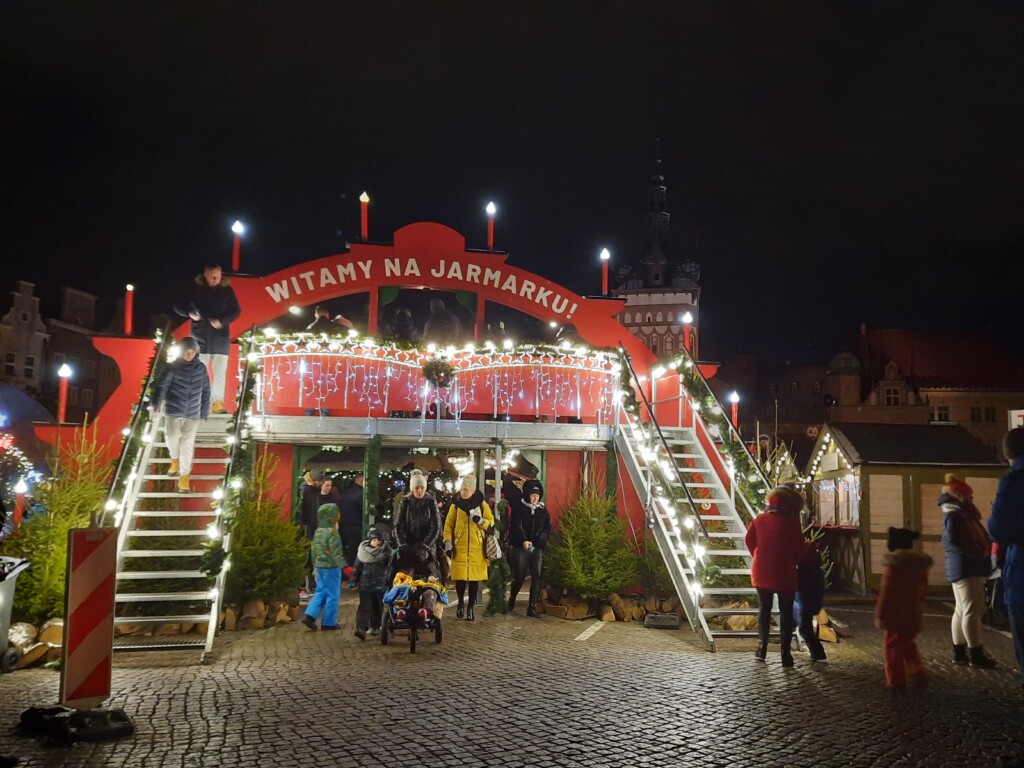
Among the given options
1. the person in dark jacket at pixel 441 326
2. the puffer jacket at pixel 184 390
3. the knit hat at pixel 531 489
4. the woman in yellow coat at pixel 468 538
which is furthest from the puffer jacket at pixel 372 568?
the person in dark jacket at pixel 441 326

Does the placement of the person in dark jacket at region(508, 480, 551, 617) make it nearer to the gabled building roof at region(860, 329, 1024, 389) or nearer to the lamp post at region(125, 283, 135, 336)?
the lamp post at region(125, 283, 135, 336)

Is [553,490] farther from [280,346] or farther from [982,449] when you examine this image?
[982,449]

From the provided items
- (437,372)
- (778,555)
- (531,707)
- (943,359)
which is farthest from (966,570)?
(943,359)

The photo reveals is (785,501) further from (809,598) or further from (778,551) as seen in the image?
(809,598)

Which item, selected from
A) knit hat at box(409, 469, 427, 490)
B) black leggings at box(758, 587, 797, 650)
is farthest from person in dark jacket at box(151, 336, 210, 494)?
black leggings at box(758, 587, 797, 650)

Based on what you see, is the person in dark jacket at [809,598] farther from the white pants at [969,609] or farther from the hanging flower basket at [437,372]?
the hanging flower basket at [437,372]

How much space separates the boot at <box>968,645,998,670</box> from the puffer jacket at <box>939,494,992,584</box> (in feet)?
2.24

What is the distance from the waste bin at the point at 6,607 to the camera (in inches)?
296

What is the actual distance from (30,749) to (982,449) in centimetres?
1674

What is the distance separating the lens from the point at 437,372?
13039 mm

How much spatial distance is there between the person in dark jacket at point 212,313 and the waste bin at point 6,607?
497cm

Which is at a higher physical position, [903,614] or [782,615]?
[903,614]

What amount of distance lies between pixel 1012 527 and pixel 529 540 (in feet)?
21.2

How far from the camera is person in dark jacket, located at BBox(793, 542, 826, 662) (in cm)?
843
